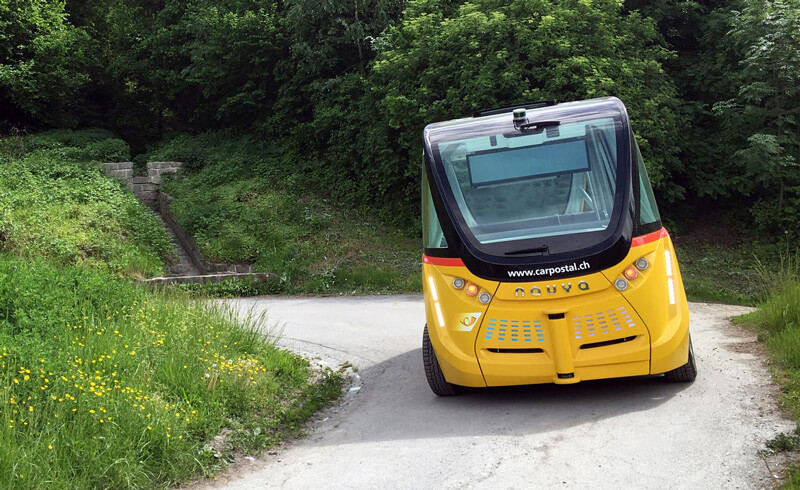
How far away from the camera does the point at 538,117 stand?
23.2 feet

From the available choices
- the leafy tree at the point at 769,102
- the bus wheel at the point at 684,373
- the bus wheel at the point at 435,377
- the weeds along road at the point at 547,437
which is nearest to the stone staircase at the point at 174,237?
the bus wheel at the point at 435,377

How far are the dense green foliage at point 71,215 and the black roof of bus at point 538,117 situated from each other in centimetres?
1105

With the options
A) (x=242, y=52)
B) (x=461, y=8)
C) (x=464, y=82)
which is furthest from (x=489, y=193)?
(x=242, y=52)

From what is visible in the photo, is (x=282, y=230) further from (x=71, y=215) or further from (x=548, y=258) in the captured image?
(x=548, y=258)

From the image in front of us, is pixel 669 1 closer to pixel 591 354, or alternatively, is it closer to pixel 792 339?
pixel 792 339

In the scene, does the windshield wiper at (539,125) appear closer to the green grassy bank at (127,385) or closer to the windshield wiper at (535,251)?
the windshield wiper at (535,251)

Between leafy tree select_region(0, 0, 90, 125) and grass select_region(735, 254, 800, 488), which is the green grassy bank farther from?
leafy tree select_region(0, 0, 90, 125)

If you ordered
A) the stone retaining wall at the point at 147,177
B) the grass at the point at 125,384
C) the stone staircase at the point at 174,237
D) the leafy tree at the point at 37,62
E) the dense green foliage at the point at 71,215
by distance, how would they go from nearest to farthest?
the grass at the point at 125,384, the dense green foliage at the point at 71,215, the stone staircase at the point at 174,237, the stone retaining wall at the point at 147,177, the leafy tree at the point at 37,62

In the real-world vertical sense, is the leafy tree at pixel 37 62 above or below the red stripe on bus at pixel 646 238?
above

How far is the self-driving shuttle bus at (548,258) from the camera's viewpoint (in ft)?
20.4

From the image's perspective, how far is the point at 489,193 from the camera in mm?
6801

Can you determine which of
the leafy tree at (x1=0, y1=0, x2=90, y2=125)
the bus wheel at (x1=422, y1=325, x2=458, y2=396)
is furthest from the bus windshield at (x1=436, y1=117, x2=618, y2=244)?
the leafy tree at (x1=0, y1=0, x2=90, y2=125)

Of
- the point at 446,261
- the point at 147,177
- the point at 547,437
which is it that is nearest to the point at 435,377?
the point at 446,261

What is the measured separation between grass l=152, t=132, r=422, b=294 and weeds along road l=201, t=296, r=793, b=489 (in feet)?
29.8
